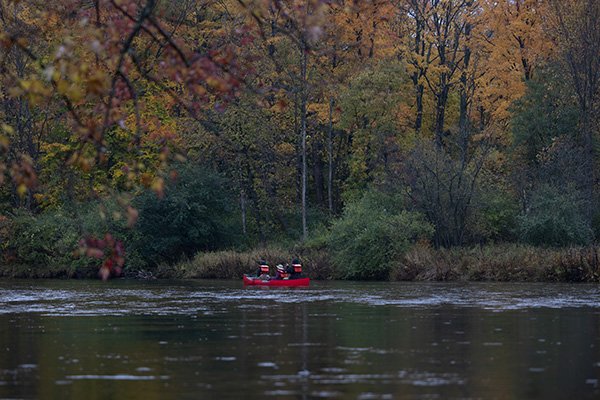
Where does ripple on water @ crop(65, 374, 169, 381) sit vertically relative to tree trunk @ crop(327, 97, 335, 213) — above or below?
below

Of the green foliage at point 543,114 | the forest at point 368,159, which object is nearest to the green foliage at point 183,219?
the forest at point 368,159

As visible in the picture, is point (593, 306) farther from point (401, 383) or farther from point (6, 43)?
point (6, 43)

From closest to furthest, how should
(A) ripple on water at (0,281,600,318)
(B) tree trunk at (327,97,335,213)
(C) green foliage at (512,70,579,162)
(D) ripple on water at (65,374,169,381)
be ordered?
(D) ripple on water at (65,374,169,381) → (A) ripple on water at (0,281,600,318) → (C) green foliage at (512,70,579,162) → (B) tree trunk at (327,97,335,213)

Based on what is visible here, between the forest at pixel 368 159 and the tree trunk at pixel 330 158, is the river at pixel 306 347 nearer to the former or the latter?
the forest at pixel 368 159

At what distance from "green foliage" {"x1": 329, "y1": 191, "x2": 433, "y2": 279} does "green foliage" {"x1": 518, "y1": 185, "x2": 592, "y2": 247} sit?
465cm

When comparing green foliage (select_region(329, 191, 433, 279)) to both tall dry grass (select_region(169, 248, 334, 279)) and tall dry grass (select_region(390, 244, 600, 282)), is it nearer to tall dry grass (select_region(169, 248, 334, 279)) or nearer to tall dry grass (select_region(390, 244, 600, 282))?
tall dry grass (select_region(390, 244, 600, 282))

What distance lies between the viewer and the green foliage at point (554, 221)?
4728 centimetres

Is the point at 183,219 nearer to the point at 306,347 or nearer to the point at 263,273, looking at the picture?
the point at 263,273

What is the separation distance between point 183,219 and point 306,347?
3764 centimetres

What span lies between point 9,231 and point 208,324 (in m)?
35.4

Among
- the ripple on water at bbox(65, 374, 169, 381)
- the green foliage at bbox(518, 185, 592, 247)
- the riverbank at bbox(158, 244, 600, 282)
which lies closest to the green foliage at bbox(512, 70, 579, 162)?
the green foliage at bbox(518, 185, 592, 247)

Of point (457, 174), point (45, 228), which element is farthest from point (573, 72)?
point (45, 228)

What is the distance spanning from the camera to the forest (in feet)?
160

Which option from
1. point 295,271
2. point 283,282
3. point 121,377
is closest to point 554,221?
point 295,271
